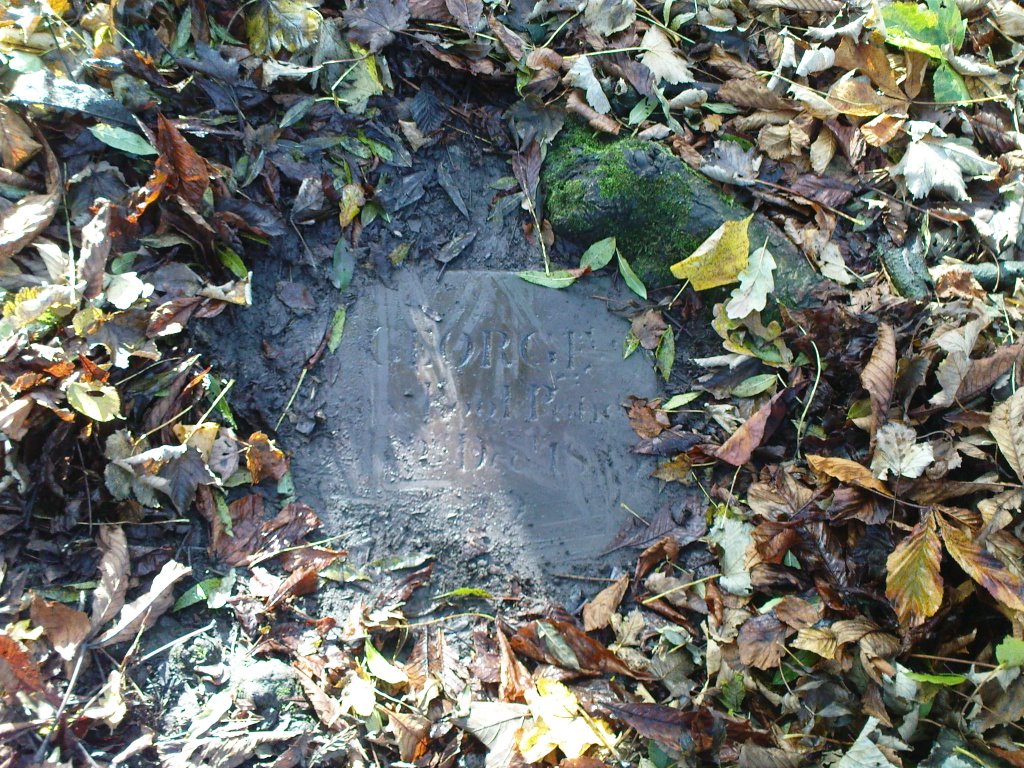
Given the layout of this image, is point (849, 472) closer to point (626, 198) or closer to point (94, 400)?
point (626, 198)

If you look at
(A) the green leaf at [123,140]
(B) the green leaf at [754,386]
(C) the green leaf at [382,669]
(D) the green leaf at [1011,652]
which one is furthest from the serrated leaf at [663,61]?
(C) the green leaf at [382,669]

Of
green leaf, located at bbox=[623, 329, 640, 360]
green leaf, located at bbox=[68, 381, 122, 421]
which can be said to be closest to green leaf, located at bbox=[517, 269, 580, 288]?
green leaf, located at bbox=[623, 329, 640, 360]

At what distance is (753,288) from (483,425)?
986 millimetres

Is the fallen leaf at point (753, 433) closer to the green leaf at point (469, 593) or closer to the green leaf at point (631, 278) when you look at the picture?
the green leaf at point (631, 278)

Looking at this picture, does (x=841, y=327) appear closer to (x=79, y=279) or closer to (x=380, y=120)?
(x=380, y=120)

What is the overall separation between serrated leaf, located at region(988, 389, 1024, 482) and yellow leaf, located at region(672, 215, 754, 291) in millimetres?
843

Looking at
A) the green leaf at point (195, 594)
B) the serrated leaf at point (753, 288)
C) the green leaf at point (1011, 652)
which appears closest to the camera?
the green leaf at point (1011, 652)

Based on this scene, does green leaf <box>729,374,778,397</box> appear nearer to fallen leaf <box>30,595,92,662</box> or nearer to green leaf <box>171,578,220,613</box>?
green leaf <box>171,578,220,613</box>

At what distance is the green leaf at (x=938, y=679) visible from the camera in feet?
6.17

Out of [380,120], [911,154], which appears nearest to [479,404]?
[380,120]

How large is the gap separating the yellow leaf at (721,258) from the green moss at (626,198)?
0.10 meters

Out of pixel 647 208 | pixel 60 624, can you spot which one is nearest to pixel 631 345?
pixel 647 208

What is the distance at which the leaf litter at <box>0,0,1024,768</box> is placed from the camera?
195 centimetres

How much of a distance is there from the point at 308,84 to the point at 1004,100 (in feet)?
7.88
